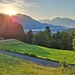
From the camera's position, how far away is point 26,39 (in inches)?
4769

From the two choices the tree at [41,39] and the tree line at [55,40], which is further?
the tree at [41,39]

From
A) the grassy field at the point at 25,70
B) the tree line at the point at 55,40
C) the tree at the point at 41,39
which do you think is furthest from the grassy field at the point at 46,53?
the tree at the point at 41,39

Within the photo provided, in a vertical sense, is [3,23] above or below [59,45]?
above

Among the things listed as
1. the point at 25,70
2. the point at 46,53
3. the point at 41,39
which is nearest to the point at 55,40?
the point at 41,39

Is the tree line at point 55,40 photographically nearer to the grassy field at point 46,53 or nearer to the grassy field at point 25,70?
the grassy field at point 46,53

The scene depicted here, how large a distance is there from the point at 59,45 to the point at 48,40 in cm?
599

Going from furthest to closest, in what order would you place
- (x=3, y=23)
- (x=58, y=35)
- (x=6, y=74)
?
(x=3, y=23)
(x=58, y=35)
(x=6, y=74)

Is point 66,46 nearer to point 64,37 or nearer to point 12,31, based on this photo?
point 64,37

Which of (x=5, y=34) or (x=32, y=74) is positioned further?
(x=5, y=34)

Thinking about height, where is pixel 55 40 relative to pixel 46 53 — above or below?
above

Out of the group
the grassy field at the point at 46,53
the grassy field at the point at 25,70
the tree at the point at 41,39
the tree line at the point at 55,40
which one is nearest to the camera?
the grassy field at the point at 25,70

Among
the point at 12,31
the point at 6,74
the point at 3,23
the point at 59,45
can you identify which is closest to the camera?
the point at 6,74

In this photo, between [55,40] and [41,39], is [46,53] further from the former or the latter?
[41,39]

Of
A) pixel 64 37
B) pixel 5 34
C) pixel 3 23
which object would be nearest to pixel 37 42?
pixel 64 37
